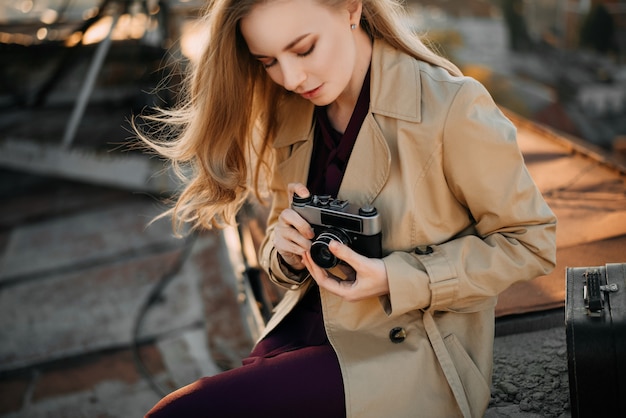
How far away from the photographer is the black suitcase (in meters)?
1.40

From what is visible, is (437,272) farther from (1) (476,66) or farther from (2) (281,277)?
(1) (476,66)

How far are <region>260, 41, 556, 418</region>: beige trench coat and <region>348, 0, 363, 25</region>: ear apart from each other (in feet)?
0.32

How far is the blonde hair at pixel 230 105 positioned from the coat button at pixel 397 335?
67 cm

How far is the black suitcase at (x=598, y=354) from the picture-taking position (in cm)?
140

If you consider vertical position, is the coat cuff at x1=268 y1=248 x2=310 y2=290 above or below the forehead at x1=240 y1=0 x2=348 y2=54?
below

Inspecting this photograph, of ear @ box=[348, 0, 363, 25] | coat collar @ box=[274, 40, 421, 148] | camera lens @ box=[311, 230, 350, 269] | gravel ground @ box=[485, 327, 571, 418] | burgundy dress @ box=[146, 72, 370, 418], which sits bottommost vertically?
gravel ground @ box=[485, 327, 571, 418]

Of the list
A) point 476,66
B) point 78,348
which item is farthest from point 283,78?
point 476,66

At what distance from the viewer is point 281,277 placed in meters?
1.85

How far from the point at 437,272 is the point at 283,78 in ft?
2.07

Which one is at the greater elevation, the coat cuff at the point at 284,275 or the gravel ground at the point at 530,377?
the coat cuff at the point at 284,275

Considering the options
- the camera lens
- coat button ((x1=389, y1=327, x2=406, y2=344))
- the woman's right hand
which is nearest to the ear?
the woman's right hand

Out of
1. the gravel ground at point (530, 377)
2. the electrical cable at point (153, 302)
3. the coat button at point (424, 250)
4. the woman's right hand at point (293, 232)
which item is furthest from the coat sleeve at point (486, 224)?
the electrical cable at point (153, 302)

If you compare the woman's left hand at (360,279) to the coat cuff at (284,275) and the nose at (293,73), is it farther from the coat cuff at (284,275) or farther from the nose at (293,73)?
the nose at (293,73)

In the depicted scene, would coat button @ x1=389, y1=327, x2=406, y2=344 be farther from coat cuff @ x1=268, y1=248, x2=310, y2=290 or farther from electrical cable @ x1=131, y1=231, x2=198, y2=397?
electrical cable @ x1=131, y1=231, x2=198, y2=397
